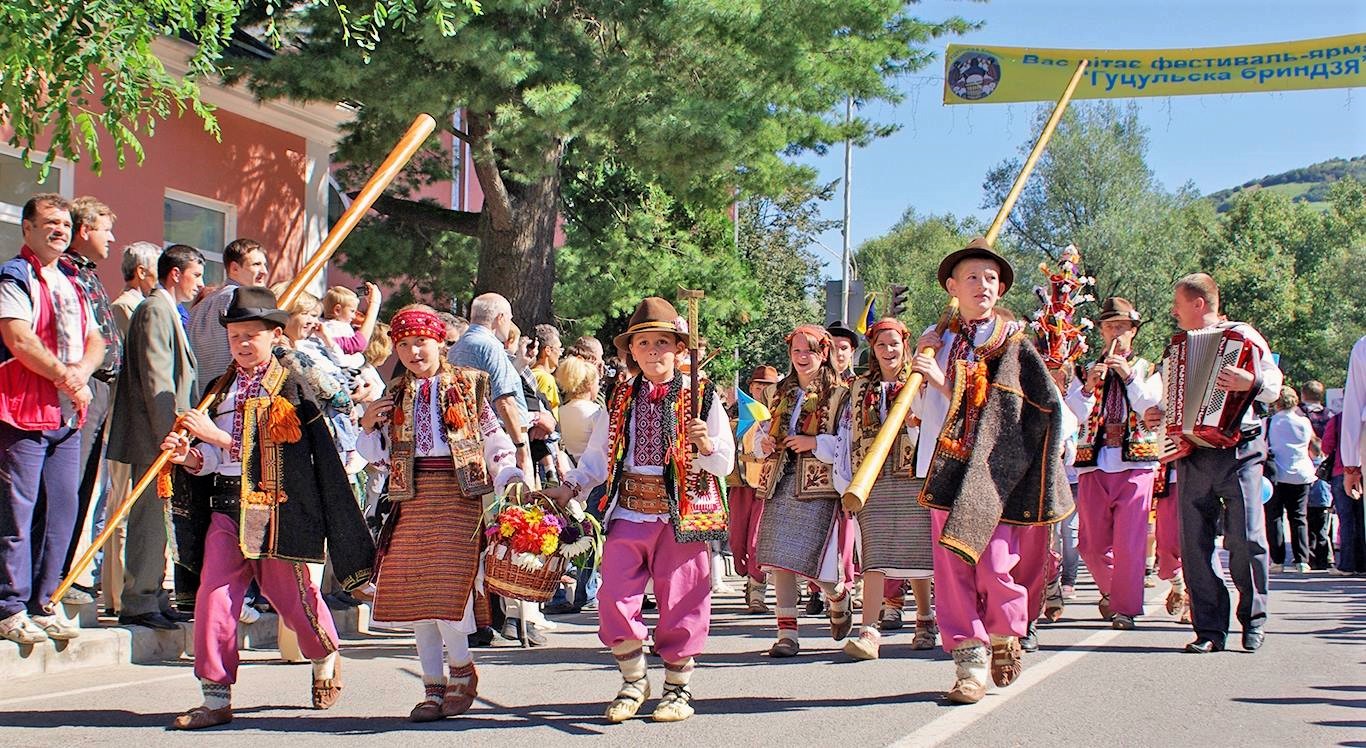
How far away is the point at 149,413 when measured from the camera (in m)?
8.02

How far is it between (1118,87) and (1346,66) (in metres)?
2.95

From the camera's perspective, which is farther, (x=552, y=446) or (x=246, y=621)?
(x=552, y=446)

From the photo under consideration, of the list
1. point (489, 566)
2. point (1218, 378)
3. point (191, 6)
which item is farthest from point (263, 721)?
point (1218, 378)

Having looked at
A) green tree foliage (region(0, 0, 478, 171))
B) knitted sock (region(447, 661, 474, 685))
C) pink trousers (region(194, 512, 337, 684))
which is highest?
green tree foliage (region(0, 0, 478, 171))

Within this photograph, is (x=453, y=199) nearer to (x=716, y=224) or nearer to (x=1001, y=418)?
(x=716, y=224)

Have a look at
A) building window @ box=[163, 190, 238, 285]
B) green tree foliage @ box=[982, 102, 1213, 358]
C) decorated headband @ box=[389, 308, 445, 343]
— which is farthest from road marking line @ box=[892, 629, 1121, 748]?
green tree foliage @ box=[982, 102, 1213, 358]

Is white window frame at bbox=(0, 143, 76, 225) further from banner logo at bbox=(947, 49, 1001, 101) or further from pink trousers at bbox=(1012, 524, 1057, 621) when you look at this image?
banner logo at bbox=(947, 49, 1001, 101)

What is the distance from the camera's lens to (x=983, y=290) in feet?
23.1

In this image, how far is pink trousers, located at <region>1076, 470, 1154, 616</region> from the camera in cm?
994

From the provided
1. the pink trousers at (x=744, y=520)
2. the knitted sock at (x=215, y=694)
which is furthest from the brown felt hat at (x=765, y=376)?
the knitted sock at (x=215, y=694)

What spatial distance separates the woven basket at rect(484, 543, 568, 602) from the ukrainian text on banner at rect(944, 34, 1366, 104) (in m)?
15.3

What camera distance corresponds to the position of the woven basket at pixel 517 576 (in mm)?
6543

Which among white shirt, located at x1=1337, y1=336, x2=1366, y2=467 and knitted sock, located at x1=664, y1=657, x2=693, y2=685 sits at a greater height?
white shirt, located at x1=1337, y1=336, x2=1366, y2=467

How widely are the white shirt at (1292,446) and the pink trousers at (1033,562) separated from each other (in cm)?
987
